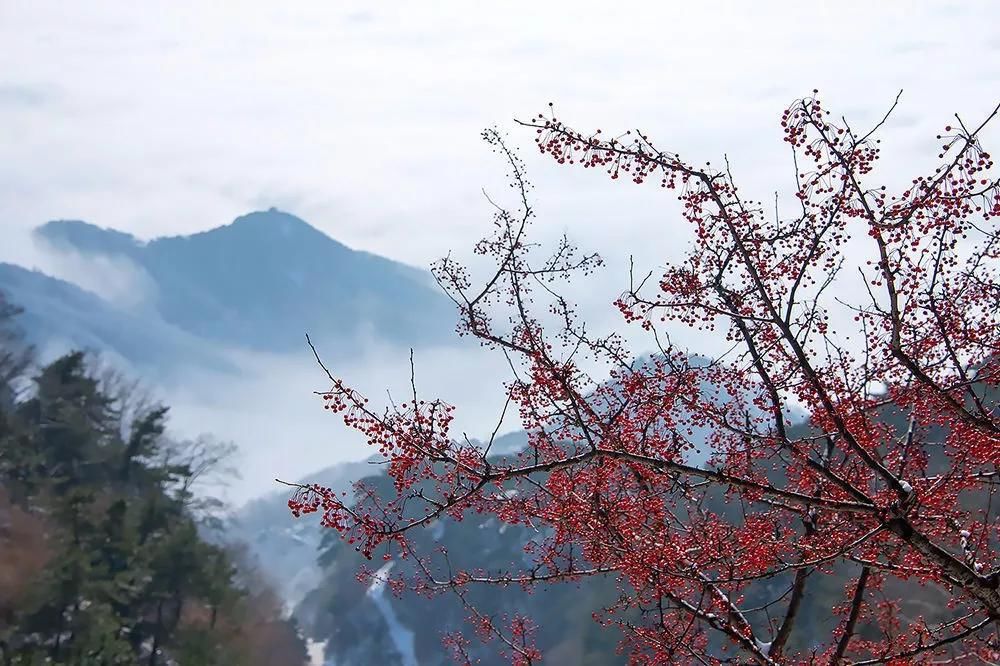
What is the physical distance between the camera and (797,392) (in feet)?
14.0

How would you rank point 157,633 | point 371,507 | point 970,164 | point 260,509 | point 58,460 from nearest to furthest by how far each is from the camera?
point 970,164, point 371,507, point 157,633, point 58,460, point 260,509

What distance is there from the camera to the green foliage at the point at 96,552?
76.2 ft

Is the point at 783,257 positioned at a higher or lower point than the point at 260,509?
lower

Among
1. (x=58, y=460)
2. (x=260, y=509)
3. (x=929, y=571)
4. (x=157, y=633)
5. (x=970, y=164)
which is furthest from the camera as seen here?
(x=260, y=509)

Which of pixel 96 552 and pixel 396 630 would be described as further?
pixel 396 630

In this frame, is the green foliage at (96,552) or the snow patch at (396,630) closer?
the green foliage at (96,552)

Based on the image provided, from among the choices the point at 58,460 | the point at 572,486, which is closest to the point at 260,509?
the point at 58,460

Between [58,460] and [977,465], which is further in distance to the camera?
[58,460]

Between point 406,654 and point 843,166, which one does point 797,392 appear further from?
point 406,654

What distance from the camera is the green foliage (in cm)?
2322

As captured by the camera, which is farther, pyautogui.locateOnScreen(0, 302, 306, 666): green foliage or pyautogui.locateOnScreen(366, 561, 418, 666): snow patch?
pyautogui.locateOnScreen(366, 561, 418, 666): snow patch

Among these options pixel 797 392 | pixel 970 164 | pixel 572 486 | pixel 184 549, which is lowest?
pixel 572 486

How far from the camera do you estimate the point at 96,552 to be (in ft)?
79.4

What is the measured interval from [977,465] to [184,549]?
2713cm
